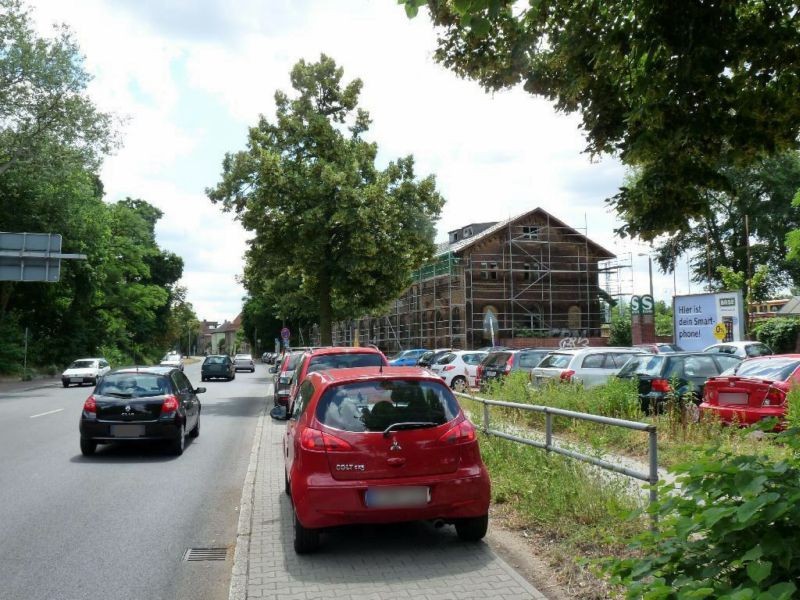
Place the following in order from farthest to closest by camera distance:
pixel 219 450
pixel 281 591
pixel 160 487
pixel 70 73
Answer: pixel 70 73 < pixel 219 450 < pixel 160 487 < pixel 281 591

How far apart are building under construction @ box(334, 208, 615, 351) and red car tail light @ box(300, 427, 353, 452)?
1797 inches

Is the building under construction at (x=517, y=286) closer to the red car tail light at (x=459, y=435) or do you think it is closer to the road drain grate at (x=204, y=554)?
the red car tail light at (x=459, y=435)

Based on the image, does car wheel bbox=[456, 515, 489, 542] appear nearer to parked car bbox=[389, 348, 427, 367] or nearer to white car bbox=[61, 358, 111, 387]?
parked car bbox=[389, 348, 427, 367]

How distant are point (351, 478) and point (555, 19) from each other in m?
4.24

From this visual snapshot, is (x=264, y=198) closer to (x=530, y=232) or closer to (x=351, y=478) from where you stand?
(x=351, y=478)

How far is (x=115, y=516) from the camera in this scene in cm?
750

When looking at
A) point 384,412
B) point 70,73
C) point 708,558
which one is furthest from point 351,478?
point 70,73

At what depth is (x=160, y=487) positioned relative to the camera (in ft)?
30.2

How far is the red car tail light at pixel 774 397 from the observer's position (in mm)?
10164

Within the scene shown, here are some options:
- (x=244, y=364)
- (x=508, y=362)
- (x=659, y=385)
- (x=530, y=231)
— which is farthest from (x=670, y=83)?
(x=244, y=364)

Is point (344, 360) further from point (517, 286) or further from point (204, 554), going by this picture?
point (517, 286)

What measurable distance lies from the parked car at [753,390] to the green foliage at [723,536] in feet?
23.0

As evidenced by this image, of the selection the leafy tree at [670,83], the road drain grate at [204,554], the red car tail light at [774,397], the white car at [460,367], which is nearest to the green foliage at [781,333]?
the white car at [460,367]

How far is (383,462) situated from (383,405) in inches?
20.6
